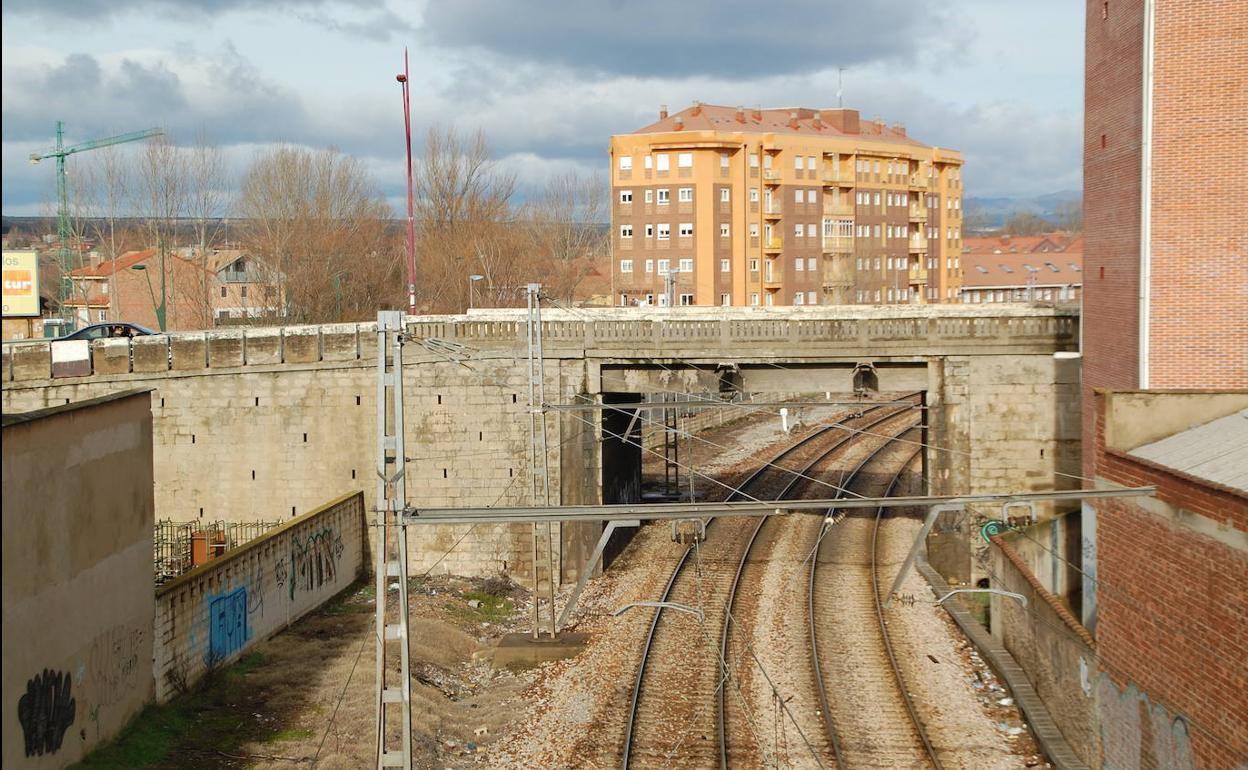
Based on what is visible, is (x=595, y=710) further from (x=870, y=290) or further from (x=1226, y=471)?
(x=870, y=290)

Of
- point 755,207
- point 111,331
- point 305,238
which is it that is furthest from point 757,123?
point 111,331

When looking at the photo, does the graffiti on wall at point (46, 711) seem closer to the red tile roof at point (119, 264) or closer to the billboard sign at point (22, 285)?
the billboard sign at point (22, 285)

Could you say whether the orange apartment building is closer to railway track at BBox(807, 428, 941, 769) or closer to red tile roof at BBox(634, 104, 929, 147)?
red tile roof at BBox(634, 104, 929, 147)

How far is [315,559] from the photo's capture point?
24.5 metres

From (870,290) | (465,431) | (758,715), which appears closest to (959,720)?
(758,715)

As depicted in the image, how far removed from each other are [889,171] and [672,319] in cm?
5191

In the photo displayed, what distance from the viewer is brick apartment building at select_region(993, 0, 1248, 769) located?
12016mm

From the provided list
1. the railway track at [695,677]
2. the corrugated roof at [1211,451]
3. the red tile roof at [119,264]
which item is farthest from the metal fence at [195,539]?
the red tile roof at [119,264]

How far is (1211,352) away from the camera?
19484mm

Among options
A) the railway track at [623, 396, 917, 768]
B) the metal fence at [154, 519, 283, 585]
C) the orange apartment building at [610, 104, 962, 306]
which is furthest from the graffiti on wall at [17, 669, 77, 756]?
the orange apartment building at [610, 104, 962, 306]

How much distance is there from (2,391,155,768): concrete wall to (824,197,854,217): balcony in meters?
56.6

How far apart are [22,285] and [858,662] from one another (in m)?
32.8

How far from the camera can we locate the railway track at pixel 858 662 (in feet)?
54.4

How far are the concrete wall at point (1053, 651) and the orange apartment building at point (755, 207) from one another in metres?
42.0
